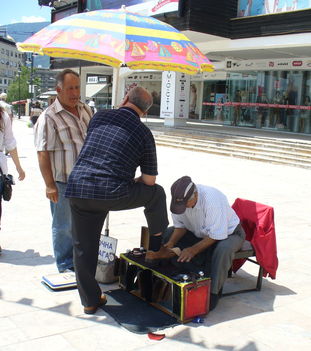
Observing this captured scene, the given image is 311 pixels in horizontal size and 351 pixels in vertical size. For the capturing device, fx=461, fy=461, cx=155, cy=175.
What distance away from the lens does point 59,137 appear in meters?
3.94

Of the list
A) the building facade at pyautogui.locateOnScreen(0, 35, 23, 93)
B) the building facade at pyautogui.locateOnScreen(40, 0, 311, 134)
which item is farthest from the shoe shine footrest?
the building facade at pyautogui.locateOnScreen(0, 35, 23, 93)

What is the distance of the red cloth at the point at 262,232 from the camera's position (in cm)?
403

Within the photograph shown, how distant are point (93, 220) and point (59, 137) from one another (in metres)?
0.98

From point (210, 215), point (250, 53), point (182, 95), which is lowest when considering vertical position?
point (210, 215)

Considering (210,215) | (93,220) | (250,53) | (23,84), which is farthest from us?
(23,84)

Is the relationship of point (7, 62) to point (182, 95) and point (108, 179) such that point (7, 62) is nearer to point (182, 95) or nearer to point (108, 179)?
point (182, 95)

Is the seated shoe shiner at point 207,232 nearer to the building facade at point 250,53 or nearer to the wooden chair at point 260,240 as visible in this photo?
the wooden chair at point 260,240

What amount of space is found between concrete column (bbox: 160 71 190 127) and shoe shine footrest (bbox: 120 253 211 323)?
56.8ft

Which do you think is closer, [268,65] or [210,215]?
[210,215]

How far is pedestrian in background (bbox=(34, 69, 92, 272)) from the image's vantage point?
390cm

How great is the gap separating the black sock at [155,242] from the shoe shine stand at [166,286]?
0.15 meters

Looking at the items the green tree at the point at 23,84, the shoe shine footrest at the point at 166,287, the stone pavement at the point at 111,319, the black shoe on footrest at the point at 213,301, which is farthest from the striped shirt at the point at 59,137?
the green tree at the point at 23,84

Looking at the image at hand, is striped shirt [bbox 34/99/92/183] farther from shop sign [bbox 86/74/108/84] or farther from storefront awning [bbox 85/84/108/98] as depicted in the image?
shop sign [bbox 86/74/108/84]

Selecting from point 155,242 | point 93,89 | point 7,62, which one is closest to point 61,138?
point 155,242
